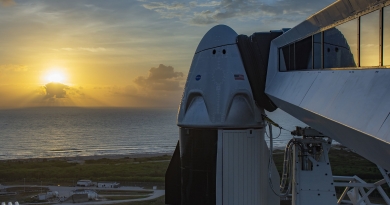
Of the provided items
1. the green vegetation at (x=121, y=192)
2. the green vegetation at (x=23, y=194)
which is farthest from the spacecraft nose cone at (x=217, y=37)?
the green vegetation at (x=23, y=194)

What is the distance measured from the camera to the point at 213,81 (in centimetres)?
1295

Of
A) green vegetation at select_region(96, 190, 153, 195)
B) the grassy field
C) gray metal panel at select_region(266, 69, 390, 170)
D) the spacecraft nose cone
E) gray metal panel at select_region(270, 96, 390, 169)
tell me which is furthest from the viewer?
the grassy field

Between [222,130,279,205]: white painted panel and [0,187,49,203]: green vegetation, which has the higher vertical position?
[222,130,279,205]: white painted panel

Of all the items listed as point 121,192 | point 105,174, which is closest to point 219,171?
point 121,192

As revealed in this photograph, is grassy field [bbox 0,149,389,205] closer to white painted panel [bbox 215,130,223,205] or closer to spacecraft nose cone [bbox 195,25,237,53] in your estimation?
white painted panel [bbox 215,130,223,205]

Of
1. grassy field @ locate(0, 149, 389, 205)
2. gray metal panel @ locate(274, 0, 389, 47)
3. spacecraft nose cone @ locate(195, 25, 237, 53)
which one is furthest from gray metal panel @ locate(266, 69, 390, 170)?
grassy field @ locate(0, 149, 389, 205)

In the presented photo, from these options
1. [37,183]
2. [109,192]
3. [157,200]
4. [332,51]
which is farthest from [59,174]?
[332,51]

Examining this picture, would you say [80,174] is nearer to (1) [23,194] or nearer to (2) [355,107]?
(1) [23,194]

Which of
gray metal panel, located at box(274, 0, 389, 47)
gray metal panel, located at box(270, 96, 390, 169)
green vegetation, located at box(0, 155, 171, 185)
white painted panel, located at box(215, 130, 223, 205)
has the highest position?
gray metal panel, located at box(274, 0, 389, 47)

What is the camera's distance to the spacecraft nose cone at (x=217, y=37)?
528 inches

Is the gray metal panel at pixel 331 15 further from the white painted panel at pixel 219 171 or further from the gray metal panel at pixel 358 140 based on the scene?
the white painted panel at pixel 219 171

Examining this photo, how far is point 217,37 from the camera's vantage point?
13539 millimetres

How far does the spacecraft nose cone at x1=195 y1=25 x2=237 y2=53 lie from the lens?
1341 centimetres

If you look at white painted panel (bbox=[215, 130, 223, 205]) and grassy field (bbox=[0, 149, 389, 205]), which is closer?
white painted panel (bbox=[215, 130, 223, 205])
